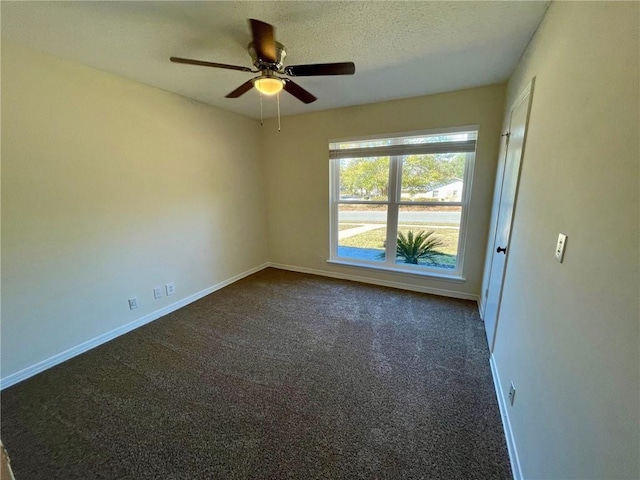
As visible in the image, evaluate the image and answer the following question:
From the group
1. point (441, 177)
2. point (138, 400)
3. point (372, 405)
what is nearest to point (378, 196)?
point (441, 177)

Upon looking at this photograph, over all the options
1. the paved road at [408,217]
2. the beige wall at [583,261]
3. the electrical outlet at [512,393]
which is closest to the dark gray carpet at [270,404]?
the electrical outlet at [512,393]

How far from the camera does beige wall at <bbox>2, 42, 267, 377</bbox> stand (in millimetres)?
1799

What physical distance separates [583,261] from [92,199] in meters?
3.20

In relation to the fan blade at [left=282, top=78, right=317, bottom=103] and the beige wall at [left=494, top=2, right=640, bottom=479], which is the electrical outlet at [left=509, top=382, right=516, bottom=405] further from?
the fan blade at [left=282, top=78, right=317, bottom=103]

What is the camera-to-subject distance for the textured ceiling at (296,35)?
56.0 inches

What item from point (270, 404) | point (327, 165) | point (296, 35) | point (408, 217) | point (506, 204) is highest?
point (296, 35)

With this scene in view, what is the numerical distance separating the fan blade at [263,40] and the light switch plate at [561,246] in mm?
1699

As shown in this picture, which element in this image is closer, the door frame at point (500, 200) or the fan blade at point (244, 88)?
the door frame at point (500, 200)

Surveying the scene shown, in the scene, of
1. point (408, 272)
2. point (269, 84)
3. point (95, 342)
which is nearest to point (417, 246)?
point (408, 272)

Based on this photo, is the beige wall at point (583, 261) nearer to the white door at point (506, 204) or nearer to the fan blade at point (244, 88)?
the white door at point (506, 204)

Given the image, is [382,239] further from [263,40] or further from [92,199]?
[92,199]

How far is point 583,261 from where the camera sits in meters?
0.86

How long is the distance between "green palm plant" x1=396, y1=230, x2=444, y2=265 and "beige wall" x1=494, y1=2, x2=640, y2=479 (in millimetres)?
1795

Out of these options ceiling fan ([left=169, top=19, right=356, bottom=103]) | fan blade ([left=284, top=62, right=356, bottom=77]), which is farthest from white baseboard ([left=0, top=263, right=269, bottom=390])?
fan blade ([left=284, top=62, right=356, bottom=77])
